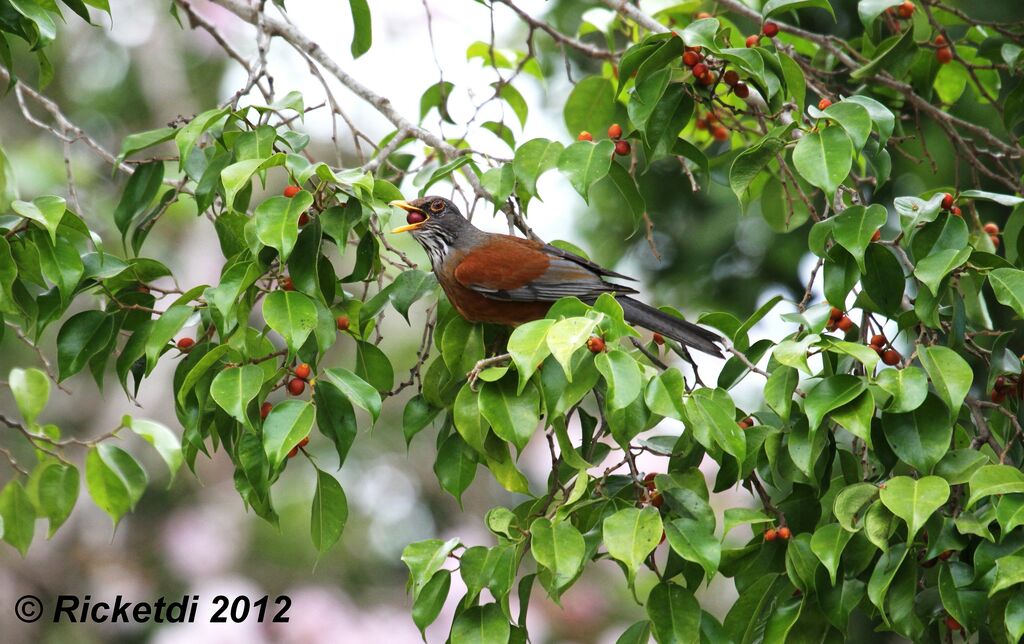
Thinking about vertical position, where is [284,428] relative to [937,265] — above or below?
above

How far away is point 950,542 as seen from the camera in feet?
6.29

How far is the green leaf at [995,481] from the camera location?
1.79 m

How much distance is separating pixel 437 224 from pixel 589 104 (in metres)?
0.65

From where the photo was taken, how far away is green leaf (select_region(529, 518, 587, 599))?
1.86 m

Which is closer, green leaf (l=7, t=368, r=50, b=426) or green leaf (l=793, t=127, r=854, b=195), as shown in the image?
green leaf (l=793, t=127, r=854, b=195)

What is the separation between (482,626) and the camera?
2.00 meters

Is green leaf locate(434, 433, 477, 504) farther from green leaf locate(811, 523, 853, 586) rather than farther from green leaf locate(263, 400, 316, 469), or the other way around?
green leaf locate(811, 523, 853, 586)

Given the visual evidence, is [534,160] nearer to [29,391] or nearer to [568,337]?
[568,337]

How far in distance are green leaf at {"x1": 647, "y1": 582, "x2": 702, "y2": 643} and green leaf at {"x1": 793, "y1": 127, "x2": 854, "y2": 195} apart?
2.80 ft

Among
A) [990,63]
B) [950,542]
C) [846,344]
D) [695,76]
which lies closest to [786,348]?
[846,344]

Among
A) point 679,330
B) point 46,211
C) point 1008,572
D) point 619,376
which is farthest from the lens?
point 679,330

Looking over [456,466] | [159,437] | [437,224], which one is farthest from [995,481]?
[159,437]

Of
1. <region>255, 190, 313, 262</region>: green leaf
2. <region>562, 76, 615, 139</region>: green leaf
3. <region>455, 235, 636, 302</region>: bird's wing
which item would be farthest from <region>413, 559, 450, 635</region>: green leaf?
<region>562, 76, 615, 139</region>: green leaf

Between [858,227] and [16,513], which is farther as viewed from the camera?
[16,513]
